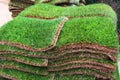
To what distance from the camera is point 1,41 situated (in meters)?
1.50

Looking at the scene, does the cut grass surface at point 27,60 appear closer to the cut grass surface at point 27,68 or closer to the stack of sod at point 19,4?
the cut grass surface at point 27,68

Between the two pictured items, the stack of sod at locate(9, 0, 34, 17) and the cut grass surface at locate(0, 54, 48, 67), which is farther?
the stack of sod at locate(9, 0, 34, 17)

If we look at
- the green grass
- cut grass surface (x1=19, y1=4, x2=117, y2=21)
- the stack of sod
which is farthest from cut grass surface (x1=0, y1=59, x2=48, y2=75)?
the stack of sod

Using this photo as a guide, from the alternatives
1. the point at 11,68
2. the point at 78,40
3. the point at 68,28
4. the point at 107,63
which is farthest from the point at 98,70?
the point at 11,68

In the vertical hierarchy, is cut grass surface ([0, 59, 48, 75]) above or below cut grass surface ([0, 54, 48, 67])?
below

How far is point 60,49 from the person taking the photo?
141 centimetres

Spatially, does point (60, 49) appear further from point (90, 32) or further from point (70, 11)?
point (70, 11)

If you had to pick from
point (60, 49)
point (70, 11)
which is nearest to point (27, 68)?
point (60, 49)

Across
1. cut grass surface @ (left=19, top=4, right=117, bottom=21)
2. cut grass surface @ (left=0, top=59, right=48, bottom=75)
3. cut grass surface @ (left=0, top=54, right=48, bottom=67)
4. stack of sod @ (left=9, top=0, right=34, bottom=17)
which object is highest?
cut grass surface @ (left=19, top=4, right=117, bottom=21)

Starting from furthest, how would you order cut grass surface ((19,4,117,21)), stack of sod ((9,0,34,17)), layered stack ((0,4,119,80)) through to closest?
stack of sod ((9,0,34,17)) → cut grass surface ((19,4,117,21)) → layered stack ((0,4,119,80))

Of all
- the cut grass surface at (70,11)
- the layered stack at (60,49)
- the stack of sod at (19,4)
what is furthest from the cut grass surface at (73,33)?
the stack of sod at (19,4)

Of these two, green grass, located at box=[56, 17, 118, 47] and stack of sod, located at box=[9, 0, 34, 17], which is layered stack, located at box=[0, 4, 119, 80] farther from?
stack of sod, located at box=[9, 0, 34, 17]

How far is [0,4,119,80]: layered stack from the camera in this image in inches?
53.9

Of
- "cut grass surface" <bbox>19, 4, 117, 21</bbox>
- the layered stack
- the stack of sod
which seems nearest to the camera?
the layered stack
